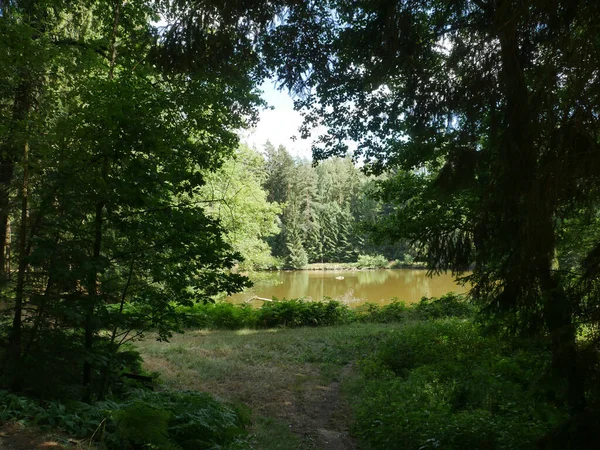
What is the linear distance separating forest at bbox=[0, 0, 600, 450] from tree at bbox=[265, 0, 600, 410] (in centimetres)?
3

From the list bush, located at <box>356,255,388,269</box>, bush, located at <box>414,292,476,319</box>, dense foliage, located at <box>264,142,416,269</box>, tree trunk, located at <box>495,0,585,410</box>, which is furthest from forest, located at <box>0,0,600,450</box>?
dense foliage, located at <box>264,142,416,269</box>

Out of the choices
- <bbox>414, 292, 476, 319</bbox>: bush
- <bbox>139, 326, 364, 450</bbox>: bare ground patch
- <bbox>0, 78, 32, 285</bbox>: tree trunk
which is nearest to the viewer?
<bbox>0, 78, 32, 285</bbox>: tree trunk

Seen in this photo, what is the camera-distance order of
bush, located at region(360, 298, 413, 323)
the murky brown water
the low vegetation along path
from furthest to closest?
the murky brown water < bush, located at region(360, 298, 413, 323) < the low vegetation along path

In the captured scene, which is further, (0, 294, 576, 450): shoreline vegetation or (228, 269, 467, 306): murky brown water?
(228, 269, 467, 306): murky brown water

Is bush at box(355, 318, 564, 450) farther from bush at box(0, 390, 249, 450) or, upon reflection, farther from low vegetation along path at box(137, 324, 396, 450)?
bush at box(0, 390, 249, 450)

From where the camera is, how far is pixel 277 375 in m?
8.15

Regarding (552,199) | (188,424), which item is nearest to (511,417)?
(552,199)

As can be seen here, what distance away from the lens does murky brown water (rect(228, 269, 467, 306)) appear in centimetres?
2648

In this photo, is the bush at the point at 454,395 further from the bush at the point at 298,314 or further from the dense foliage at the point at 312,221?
the dense foliage at the point at 312,221

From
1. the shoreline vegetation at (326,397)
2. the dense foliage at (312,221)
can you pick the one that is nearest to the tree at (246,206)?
the shoreline vegetation at (326,397)

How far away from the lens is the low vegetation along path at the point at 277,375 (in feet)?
18.0

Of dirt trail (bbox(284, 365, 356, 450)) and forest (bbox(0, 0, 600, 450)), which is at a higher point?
forest (bbox(0, 0, 600, 450))

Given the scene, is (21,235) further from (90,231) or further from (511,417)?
(511,417)

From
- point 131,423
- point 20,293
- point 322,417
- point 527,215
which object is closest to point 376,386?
point 322,417
